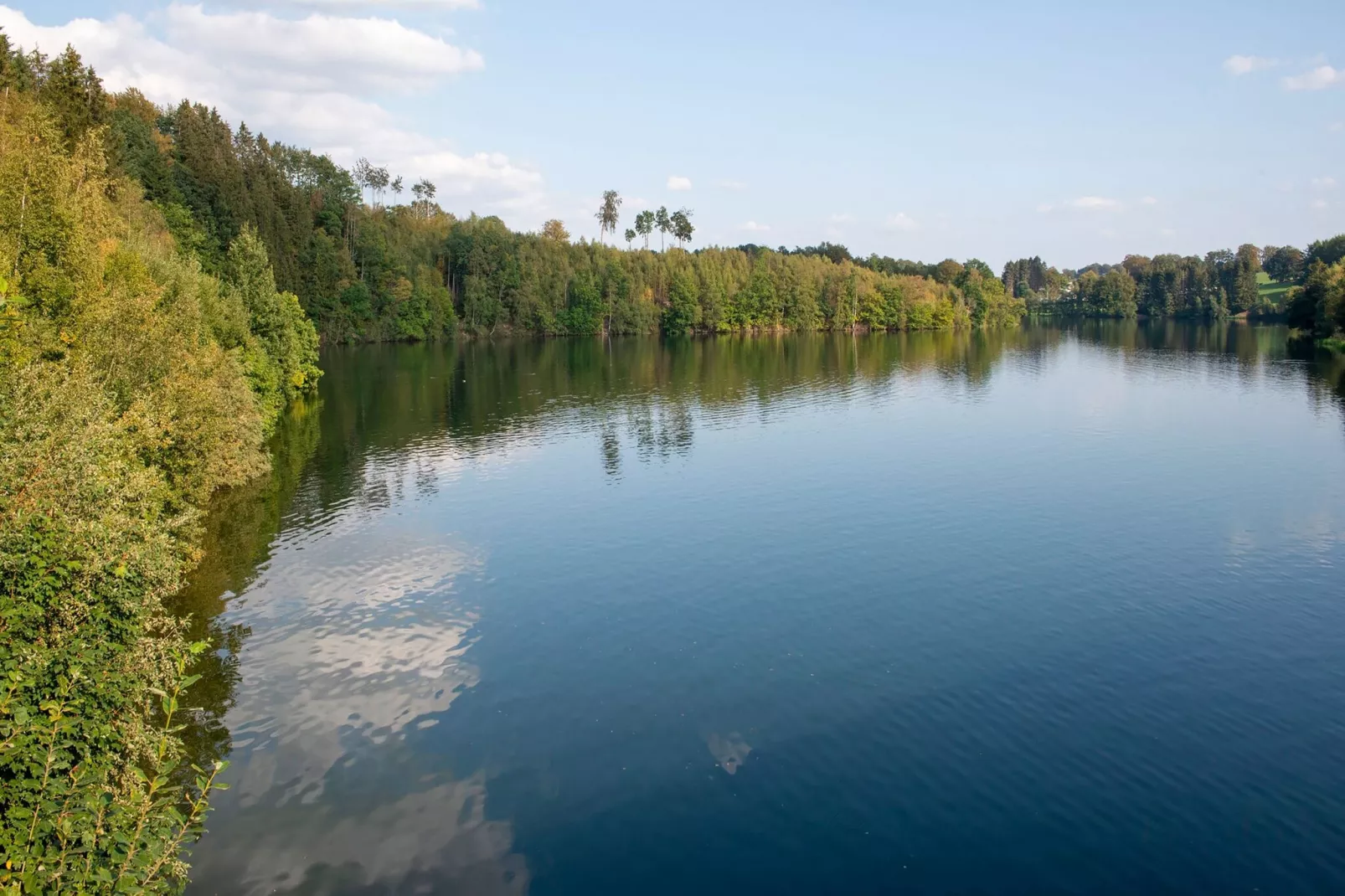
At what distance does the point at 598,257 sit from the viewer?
169500 mm

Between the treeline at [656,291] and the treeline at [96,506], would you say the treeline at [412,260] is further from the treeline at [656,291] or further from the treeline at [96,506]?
the treeline at [96,506]

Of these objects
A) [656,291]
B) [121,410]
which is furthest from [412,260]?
[121,410]

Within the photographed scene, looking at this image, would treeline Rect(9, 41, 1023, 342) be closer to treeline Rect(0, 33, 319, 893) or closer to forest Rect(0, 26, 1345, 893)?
forest Rect(0, 26, 1345, 893)

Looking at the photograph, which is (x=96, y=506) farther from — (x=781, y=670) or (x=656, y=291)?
(x=656, y=291)

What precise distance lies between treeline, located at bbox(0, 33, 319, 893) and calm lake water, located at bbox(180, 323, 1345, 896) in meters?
3.34

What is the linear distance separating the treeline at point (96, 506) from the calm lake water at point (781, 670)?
3.34m

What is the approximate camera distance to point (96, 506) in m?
15.8

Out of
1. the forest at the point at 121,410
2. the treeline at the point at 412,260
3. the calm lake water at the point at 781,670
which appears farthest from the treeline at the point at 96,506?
the treeline at the point at 412,260

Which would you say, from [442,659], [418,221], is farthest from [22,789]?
[418,221]

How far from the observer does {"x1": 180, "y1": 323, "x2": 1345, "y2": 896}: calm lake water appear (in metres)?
16.7

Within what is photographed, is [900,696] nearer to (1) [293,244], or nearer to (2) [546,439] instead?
(2) [546,439]

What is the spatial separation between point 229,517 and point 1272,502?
151 feet

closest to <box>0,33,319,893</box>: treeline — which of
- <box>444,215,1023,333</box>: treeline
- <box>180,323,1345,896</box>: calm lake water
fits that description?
<box>180,323,1345,896</box>: calm lake water

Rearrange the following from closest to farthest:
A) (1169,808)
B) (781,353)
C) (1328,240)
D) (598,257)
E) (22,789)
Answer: (22,789)
(1169,808)
(781,353)
(598,257)
(1328,240)
